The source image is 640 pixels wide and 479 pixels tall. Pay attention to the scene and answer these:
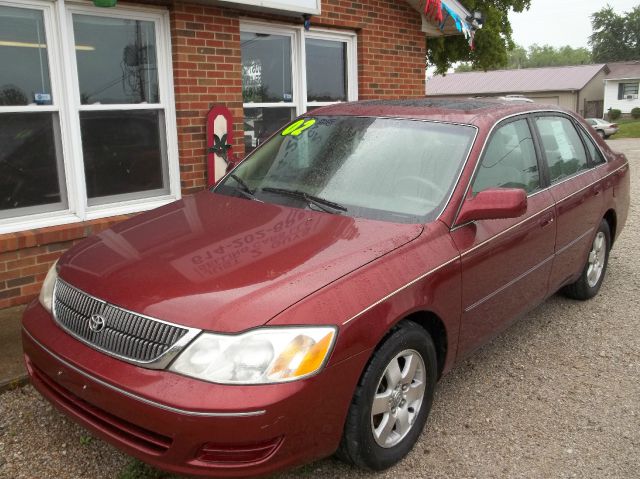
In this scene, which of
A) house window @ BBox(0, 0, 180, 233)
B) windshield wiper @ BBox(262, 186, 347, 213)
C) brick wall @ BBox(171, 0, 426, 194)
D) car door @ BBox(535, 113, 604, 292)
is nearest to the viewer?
windshield wiper @ BBox(262, 186, 347, 213)

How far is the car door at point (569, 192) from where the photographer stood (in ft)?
14.0

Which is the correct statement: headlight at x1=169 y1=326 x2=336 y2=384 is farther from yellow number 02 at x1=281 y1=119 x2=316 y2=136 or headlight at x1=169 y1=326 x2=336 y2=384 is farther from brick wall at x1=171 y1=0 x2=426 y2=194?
brick wall at x1=171 y1=0 x2=426 y2=194

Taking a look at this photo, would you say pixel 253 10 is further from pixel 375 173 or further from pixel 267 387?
pixel 267 387

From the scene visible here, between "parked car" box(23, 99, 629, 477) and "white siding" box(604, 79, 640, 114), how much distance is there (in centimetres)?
5695

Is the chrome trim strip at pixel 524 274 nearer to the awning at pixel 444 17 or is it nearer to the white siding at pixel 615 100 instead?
the awning at pixel 444 17

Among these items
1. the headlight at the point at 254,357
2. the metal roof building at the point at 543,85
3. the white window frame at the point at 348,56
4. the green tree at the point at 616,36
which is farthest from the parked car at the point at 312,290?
the green tree at the point at 616,36

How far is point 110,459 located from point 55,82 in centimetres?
312

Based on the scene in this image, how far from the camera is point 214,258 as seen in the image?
2805mm

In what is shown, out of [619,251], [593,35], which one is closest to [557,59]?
[593,35]

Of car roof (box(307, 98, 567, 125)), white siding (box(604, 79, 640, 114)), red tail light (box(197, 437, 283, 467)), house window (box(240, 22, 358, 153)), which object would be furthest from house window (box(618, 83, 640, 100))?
red tail light (box(197, 437, 283, 467))

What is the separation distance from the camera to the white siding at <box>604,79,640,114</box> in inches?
2138

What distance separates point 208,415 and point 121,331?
1.82ft

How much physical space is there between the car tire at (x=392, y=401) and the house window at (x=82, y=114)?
325 centimetres

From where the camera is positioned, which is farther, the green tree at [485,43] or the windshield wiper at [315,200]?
the green tree at [485,43]
